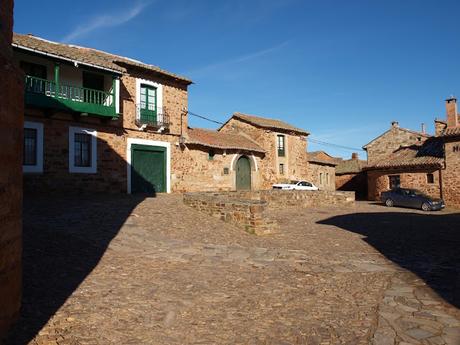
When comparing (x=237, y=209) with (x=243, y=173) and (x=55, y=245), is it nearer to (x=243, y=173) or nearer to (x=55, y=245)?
(x=55, y=245)

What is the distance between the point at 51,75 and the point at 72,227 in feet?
33.3

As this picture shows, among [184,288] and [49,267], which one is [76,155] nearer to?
[49,267]

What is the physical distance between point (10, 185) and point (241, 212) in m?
8.29

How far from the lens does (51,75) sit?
54.2 ft

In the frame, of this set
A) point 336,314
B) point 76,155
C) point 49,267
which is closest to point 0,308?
point 49,267

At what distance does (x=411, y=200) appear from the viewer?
23.0 meters

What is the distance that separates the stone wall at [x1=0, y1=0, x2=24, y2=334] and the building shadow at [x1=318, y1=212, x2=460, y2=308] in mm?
5448

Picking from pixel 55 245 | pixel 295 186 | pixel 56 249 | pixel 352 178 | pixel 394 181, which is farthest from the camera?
pixel 352 178

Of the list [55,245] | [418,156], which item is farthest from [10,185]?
[418,156]

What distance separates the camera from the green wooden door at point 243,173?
25772 mm

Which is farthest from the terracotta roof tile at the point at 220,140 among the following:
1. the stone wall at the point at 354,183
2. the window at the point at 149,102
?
the stone wall at the point at 354,183

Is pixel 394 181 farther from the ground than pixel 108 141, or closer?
closer

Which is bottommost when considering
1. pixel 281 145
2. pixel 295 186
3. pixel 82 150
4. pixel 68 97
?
pixel 295 186

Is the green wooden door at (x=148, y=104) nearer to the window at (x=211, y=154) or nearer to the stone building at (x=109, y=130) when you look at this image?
the stone building at (x=109, y=130)
